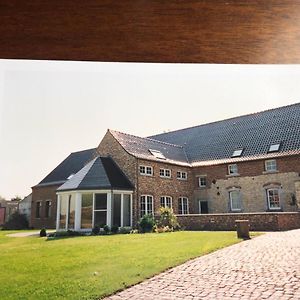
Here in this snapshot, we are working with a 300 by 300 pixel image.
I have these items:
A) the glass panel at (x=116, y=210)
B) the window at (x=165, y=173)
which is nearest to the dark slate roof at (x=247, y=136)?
the window at (x=165, y=173)

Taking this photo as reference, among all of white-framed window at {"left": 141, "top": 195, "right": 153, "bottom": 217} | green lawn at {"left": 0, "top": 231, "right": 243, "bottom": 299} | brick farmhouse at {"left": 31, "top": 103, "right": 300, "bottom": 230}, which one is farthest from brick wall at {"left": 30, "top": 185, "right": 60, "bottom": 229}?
green lawn at {"left": 0, "top": 231, "right": 243, "bottom": 299}

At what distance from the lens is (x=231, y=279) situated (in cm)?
563

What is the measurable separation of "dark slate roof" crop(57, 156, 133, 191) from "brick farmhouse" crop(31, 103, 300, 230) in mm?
61

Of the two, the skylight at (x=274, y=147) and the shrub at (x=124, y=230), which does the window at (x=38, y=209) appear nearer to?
the shrub at (x=124, y=230)

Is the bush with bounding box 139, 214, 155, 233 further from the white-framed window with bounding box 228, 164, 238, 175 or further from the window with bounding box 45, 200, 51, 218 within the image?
the window with bounding box 45, 200, 51, 218

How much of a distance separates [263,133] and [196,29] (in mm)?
21020

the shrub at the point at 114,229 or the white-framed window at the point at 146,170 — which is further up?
the white-framed window at the point at 146,170

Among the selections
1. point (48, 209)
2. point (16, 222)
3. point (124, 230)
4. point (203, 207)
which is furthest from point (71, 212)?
point (16, 222)

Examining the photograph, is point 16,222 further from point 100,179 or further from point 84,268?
point 84,268

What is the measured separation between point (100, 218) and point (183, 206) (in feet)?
22.5

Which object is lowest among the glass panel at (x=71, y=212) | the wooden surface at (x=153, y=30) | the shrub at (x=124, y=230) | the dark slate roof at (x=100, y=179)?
the shrub at (x=124, y=230)

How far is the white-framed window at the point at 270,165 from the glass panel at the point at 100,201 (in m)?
10.3

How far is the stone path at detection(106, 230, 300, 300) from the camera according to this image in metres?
4.78

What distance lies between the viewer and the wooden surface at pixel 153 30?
71.1 inches
